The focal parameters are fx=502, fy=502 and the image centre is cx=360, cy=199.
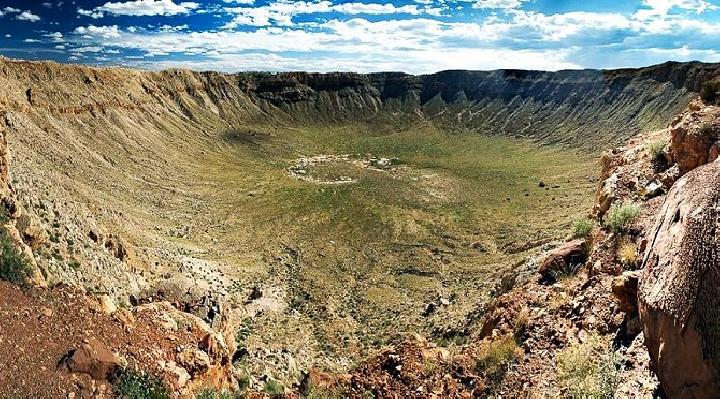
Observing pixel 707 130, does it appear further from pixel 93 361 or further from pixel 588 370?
pixel 93 361

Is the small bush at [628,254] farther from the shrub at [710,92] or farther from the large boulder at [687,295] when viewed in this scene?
the shrub at [710,92]

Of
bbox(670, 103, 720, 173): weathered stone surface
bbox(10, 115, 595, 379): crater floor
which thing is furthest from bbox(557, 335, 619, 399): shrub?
bbox(10, 115, 595, 379): crater floor

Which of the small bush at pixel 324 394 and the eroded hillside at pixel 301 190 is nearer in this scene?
the small bush at pixel 324 394

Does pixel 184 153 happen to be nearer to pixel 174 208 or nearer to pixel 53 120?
pixel 53 120

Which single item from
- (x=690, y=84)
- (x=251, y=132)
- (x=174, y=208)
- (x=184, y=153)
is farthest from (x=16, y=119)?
(x=690, y=84)

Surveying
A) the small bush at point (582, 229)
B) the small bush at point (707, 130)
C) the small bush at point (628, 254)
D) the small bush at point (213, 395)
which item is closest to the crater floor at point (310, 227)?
the small bush at point (582, 229)

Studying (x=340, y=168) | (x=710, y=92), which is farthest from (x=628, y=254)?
(x=340, y=168)

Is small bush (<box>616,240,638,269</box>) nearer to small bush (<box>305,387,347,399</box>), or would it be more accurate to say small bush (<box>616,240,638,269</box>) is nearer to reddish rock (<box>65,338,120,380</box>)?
small bush (<box>305,387,347,399</box>)
